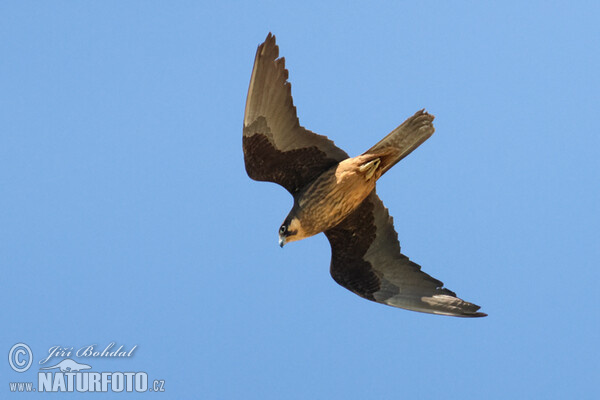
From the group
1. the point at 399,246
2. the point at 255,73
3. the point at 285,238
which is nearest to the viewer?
the point at 255,73

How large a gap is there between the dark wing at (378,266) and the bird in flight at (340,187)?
0.01 meters

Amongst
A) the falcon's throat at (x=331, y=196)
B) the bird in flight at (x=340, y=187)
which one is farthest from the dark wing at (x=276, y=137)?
the falcon's throat at (x=331, y=196)

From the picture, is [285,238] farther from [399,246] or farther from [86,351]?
A: [86,351]

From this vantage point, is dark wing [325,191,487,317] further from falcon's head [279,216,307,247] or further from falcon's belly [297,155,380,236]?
falcon's head [279,216,307,247]

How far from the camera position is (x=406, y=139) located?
802 centimetres

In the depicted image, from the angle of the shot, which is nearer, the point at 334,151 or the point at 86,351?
the point at 334,151

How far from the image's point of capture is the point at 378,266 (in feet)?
29.6

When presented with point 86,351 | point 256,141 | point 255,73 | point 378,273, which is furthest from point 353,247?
point 86,351

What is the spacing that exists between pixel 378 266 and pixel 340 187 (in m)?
1.32

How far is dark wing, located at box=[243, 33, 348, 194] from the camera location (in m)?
7.77

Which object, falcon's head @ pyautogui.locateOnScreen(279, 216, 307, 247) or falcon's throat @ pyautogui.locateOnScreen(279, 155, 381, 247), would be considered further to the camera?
falcon's head @ pyautogui.locateOnScreen(279, 216, 307, 247)

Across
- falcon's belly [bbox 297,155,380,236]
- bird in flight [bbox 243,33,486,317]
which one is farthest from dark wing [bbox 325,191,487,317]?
falcon's belly [bbox 297,155,380,236]

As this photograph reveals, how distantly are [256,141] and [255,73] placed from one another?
2.37 ft

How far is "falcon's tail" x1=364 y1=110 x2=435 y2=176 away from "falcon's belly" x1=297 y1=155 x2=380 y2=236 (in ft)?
0.47
